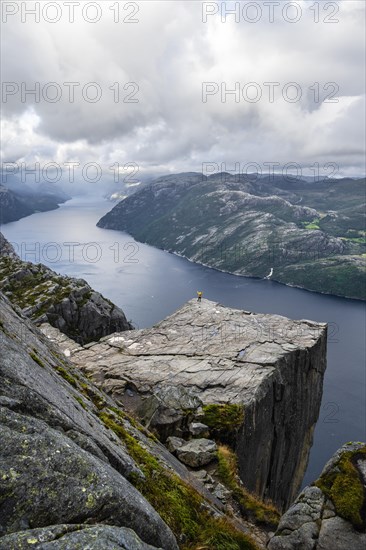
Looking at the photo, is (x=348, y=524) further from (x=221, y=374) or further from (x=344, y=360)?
(x=344, y=360)

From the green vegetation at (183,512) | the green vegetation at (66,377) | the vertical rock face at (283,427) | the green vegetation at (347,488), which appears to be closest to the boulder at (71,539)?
the green vegetation at (183,512)

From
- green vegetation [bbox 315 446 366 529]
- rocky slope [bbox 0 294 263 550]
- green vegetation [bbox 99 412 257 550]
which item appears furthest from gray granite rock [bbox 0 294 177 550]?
green vegetation [bbox 315 446 366 529]

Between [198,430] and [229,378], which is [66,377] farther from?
[229,378]

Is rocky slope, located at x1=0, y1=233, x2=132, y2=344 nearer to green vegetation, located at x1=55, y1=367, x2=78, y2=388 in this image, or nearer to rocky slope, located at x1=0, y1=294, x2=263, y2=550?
green vegetation, located at x1=55, y1=367, x2=78, y2=388

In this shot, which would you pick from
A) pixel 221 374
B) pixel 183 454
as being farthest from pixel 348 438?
pixel 183 454

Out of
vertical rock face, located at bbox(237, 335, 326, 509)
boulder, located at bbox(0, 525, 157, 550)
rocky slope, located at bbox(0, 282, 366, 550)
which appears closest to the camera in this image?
boulder, located at bbox(0, 525, 157, 550)

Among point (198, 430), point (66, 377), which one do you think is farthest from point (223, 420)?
point (66, 377)

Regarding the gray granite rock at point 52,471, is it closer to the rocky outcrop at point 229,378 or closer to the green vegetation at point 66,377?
the green vegetation at point 66,377
